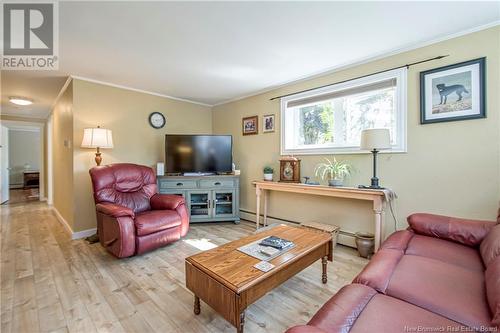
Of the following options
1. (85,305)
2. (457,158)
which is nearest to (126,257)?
(85,305)

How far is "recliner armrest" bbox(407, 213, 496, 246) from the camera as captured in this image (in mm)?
1591

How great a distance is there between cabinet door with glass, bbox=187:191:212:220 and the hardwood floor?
2.68 feet

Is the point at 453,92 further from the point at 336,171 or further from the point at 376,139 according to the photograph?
the point at 336,171

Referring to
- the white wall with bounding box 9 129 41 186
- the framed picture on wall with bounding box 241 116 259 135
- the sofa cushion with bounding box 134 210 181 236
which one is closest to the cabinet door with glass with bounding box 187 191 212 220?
the sofa cushion with bounding box 134 210 181 236

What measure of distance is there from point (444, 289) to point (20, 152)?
11.9m

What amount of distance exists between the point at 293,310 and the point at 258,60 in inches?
99.1

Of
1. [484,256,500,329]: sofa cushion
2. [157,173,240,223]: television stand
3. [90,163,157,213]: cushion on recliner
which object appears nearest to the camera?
[484,256,500,329]: sofa cushion

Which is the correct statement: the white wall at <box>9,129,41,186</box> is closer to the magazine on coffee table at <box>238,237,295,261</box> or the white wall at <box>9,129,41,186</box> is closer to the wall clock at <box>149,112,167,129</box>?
the wall clock at <box>149,112,167,129</box>

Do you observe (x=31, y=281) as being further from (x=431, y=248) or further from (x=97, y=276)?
(x=431, y=248)

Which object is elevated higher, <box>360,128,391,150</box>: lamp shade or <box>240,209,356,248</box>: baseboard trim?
<box>360,128,391,150</box>: lamp shade

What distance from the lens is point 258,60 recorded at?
103 inches

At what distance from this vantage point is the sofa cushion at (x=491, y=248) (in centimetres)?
121

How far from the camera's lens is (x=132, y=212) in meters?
2.35

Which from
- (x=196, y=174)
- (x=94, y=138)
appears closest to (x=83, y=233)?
(x=94, y=138)
